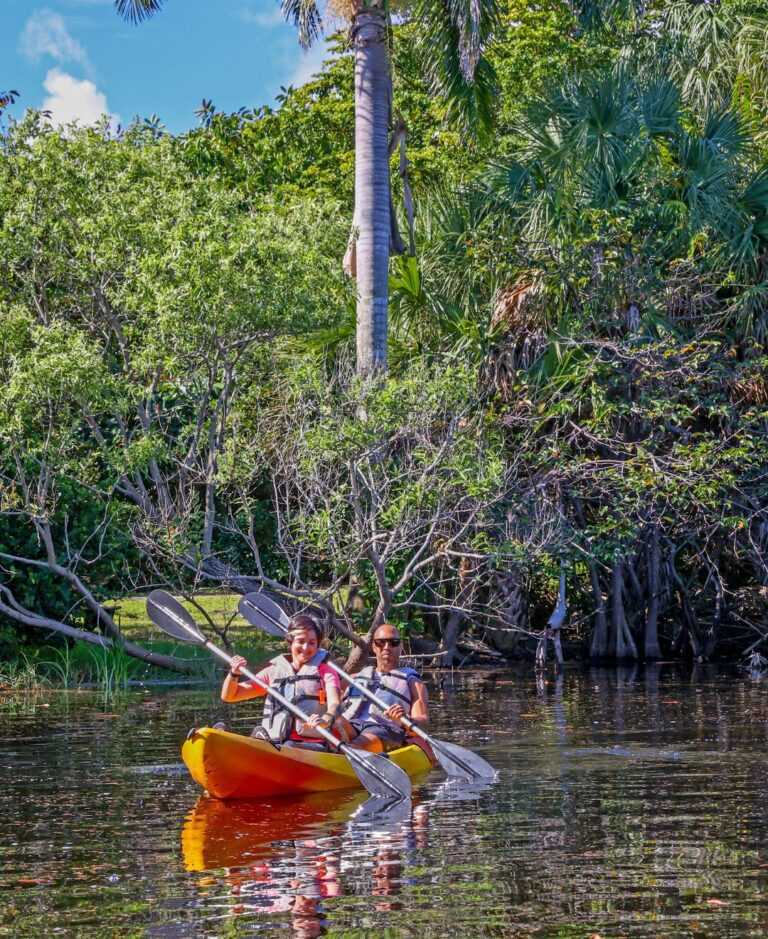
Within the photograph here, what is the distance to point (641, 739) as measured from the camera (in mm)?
13008

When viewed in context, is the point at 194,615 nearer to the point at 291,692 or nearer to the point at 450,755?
the point at 291,692

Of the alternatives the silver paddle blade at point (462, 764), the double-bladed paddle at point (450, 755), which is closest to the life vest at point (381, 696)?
the double-bladed paddle at point (450, 755)

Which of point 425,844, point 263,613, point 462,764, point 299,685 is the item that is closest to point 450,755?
point 462,764

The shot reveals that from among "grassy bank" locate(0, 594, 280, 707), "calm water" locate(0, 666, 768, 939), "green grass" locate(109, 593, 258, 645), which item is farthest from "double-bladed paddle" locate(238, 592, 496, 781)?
"green grass" locate(109, 593, 258, 645)

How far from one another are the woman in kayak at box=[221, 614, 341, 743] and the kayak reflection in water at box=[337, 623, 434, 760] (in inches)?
21.7

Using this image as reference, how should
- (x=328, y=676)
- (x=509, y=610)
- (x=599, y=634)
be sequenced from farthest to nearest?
(x=599, y=634), (x=509, y=610), (x=328, y=676)

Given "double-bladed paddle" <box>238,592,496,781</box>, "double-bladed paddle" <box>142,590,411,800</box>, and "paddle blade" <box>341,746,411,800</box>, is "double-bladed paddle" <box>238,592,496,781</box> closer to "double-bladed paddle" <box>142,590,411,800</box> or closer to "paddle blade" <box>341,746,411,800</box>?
"double-bladed paddle" <box>142,590,411,800</box>

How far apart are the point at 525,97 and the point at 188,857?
19.6 m

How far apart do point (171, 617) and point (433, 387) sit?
16.3 ft

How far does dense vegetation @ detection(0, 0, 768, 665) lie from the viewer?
17.1 metres

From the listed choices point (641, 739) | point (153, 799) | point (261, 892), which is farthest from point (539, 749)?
point (261, 892)

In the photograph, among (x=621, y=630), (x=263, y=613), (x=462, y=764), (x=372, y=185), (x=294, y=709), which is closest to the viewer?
(x=294, y=709)

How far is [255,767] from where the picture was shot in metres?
10.2

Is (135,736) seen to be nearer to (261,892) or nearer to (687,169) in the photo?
(261,892)
